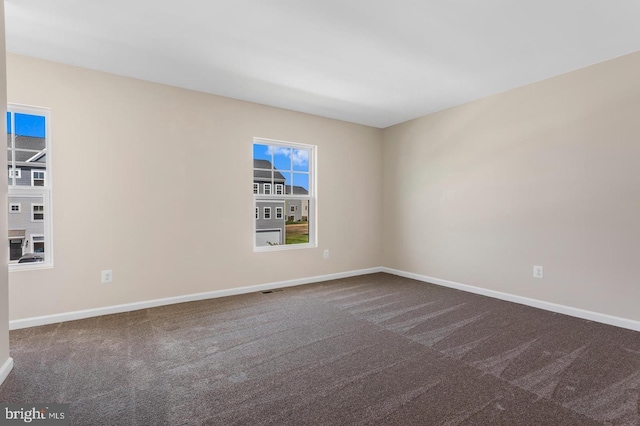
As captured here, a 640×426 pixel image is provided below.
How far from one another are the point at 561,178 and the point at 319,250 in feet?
10.2

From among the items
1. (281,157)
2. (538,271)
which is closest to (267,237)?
(281,157)

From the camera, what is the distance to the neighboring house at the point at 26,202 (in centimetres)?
288

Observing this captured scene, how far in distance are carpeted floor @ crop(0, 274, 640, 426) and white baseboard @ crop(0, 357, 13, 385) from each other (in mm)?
59

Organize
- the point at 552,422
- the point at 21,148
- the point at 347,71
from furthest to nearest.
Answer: the point at 347,71, the point at 21,148, the point at 552,422

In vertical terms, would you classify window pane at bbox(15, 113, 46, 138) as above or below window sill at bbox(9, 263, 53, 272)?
above

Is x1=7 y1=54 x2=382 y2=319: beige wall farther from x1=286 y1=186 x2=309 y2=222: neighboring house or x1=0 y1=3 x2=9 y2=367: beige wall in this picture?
x1=0 y1=3 x2=9 y2=367: beige wall

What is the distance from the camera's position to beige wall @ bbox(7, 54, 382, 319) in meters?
2.96

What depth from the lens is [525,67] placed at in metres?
3.07

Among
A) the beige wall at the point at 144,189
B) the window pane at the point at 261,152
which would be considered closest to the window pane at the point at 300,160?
the beige wall at the point at 144,189

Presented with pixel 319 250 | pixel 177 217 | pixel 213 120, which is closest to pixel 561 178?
pixel 319 250

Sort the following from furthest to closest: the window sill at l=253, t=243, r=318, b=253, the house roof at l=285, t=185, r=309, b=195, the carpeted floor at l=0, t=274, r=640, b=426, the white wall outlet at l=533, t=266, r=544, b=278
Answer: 1. the house roof at l=285, t=185, r=309, b=195
2. the window sill at l=253, t=243, r=318, b=253
3. the white wall outlet at l=533, t=266, r=544, b=278
4. the carpeted floor at l=0, t=274, r=640, b=426

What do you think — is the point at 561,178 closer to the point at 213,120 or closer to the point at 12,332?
the point at 213,120

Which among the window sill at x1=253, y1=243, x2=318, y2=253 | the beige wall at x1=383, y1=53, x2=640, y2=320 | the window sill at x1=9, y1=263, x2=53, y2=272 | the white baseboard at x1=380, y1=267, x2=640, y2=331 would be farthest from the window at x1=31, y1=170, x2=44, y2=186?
the white baseboard at x1=380, y1=267, x2=640, y2=331

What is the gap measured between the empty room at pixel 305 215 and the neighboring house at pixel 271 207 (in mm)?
39
